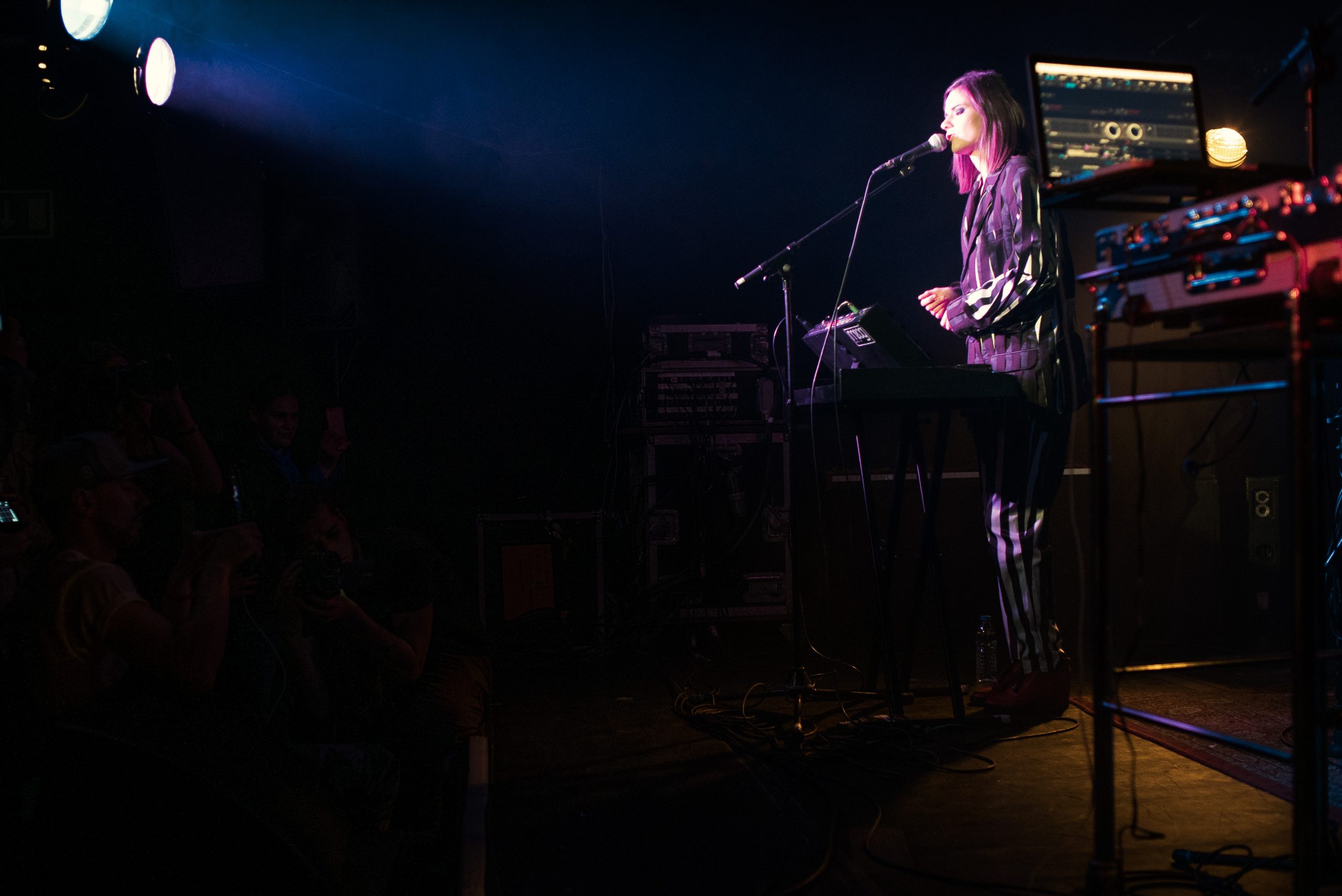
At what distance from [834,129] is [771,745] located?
3500 mm

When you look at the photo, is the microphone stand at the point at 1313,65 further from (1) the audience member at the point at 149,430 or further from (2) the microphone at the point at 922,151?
(1) the audience member at the point at 149,430

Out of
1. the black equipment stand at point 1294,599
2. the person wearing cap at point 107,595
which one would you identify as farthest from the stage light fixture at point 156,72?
the black equipment stand at point 1294,599

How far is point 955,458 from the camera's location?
4.23 meters

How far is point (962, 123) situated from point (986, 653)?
6.79 feet

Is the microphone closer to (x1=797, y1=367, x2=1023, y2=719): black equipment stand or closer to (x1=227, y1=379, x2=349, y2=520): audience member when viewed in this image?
(x1=797, y1=367, x2=1023, y2=719): black equipment stand

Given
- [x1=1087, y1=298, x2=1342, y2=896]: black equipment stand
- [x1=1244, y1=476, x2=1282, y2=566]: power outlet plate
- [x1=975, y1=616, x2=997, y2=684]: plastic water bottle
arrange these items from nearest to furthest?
[x1=1087, y1=298, x2=1342, y2=896]: black equipment stand, [x1=975, y1=616, x2=997, y2=684]: plastic water bottle, [x1=1244, y1=476, x2=1282, y2=566]: power outlet plate

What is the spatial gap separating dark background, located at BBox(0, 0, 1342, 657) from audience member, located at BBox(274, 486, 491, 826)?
1.57 metres

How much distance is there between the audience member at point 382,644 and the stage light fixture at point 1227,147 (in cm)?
392

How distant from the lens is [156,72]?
142 inches

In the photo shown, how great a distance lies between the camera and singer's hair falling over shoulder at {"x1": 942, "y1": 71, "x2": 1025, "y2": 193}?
112 inches

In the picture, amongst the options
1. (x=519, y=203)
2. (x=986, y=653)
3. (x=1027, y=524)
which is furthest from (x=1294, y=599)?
(x=519, y=203)

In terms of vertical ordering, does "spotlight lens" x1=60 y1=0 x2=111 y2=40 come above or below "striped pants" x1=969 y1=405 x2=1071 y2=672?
above

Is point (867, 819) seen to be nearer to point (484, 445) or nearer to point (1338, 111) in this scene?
point (484, 445)

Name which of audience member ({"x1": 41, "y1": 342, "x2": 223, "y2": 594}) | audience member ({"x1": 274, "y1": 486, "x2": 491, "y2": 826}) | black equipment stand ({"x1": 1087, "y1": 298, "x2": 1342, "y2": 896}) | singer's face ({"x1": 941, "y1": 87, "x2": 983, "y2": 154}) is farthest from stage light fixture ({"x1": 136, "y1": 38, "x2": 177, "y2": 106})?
black equipment stand ({"x1": 1087, "y1": 298, "x2": 1342, "y2": 896})
